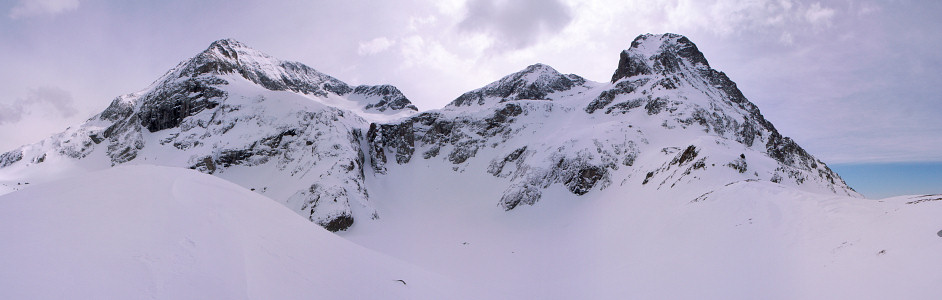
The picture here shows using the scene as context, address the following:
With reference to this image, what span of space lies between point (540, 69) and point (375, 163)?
62539mm

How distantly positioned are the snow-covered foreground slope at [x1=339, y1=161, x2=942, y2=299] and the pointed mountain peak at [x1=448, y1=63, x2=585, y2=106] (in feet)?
179

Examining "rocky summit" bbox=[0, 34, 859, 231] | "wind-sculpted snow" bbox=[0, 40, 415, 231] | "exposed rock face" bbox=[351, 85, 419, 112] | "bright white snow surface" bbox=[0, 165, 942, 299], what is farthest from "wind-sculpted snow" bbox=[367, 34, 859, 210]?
"exposed rock face" bbox=[351, 85, 419, 112]

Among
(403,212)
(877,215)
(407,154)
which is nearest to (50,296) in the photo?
(877,215)

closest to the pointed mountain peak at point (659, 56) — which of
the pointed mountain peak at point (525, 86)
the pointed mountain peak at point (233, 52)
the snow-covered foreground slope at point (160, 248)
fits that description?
the pointed mountain peak at point (525, 86)

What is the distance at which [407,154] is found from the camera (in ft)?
214

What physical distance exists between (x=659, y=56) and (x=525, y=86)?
102 ft

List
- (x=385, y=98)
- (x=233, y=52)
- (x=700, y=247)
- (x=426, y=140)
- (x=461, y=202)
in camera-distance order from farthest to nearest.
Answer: (x=385, y=98) → (x=233, y=52) → (x=426, y=140) → (x=461, y=202) → (x=700, y=247)

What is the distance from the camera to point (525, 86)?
9388 centimetres

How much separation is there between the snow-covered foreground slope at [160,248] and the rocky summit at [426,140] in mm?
26416

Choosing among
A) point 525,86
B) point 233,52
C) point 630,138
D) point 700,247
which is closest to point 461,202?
point 630,138

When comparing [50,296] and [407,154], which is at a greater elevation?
[407,154]

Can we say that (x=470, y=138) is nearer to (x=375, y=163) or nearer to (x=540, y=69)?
(x=375, y=163)

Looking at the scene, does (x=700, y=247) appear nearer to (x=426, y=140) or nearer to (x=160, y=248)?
(x=160, y=248)

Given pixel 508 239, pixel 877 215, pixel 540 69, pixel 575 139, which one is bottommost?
pixel 508 239
